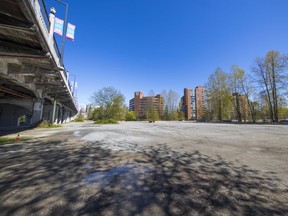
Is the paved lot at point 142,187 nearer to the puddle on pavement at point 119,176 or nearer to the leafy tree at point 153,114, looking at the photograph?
the puddle on pavement at point 119,176

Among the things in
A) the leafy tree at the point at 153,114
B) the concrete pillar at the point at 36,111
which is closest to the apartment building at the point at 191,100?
the leafy tree at the point at 153,114

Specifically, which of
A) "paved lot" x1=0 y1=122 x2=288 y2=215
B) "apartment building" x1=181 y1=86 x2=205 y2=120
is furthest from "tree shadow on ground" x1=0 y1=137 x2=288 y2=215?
"apartment building" x1=181 y1=86 x2=205 y2=120

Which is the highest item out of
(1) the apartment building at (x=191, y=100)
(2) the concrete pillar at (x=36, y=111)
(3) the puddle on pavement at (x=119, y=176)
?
(1) the apartment building at (x=191, y=100)

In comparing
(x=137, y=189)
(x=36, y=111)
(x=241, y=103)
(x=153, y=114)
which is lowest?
(x=137, y=189)

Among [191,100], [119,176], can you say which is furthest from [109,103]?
[191,100]

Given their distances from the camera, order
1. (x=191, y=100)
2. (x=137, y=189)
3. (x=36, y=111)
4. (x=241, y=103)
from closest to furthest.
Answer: (x=137, y=189) < (x=36, y=111) < (x=241, y=103) < (x=191, y=100)

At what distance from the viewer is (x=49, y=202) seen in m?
2.12

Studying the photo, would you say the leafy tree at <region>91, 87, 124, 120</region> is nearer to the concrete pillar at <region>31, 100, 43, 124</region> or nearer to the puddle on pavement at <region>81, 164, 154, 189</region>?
the concrete pillar at <region>31, 100, 43, 124</region>

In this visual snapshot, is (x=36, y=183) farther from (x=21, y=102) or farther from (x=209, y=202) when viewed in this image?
(x=21, y=102)

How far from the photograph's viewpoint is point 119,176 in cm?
314

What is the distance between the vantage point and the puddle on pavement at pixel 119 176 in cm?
279

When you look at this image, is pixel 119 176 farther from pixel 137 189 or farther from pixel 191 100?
pixel 191 100

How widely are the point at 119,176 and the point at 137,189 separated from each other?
0.73 metres

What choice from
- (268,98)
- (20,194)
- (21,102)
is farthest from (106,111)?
(268,98)
